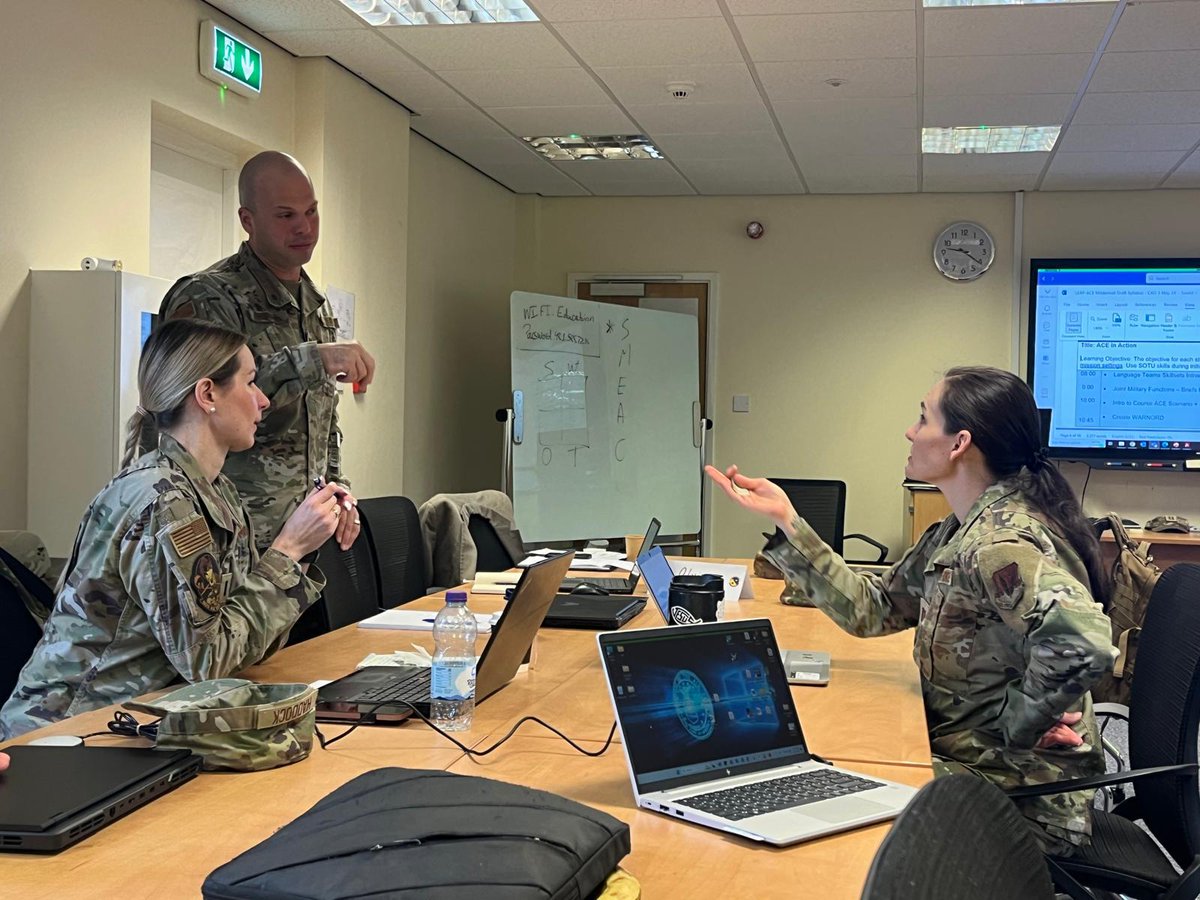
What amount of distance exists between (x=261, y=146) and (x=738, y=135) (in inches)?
90.4

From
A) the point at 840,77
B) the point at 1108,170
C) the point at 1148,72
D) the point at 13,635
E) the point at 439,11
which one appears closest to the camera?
the point at 13,635

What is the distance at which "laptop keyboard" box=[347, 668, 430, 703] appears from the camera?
5.91 ft

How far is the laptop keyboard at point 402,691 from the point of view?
1802 millimetres

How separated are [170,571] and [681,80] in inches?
134

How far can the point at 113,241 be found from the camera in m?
3.47

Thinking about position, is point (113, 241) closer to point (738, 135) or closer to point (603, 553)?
point (603, 553)

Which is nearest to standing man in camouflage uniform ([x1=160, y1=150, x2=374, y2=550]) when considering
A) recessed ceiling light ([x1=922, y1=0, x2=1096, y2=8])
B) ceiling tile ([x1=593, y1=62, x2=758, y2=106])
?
ceiling tile ([x1=593, y1=62, x2=758, y2=106])

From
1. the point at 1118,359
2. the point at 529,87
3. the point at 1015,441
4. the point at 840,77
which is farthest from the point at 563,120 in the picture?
the point at 1015,441

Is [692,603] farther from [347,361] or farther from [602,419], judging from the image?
[602,419]

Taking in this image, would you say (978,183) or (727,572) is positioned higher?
(978,183)

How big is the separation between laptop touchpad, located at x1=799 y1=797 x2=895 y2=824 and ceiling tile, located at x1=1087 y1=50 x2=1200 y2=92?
362cm

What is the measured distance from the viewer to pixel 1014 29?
3.89 m

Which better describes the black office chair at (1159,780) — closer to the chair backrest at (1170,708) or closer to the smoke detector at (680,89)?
the chair backrest at (1170,708)

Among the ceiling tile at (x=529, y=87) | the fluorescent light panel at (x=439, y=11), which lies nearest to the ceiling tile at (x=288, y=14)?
the fluorescent light panel at (x=439, y=11)
